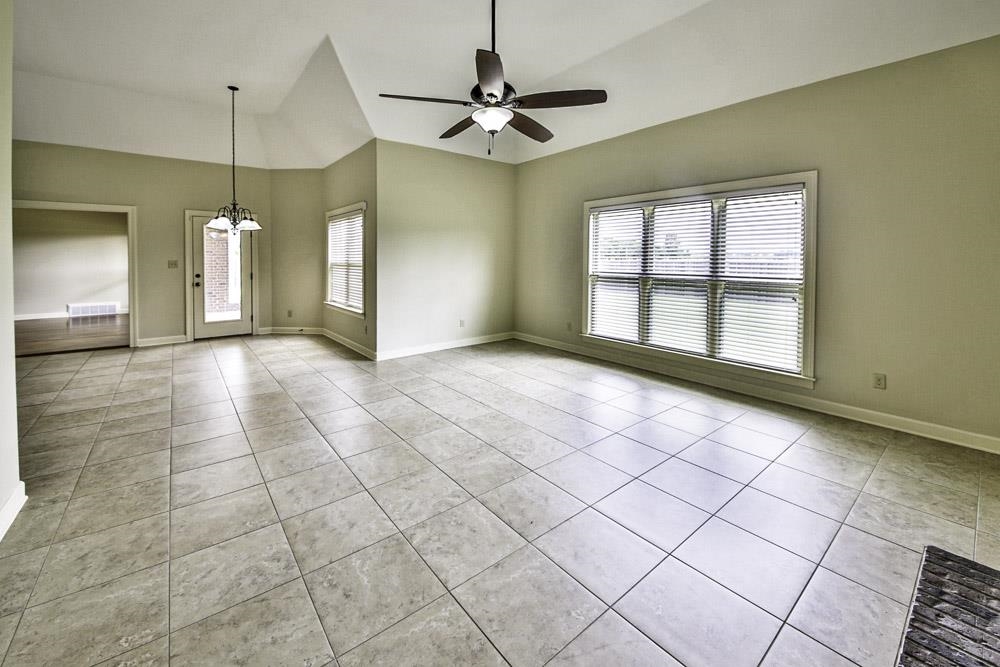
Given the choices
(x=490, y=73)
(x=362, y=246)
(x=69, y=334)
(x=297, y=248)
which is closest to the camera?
(x=490, y=73)

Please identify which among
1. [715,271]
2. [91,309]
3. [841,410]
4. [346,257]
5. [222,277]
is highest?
[346,257]

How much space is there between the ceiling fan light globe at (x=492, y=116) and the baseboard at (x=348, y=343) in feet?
11.9

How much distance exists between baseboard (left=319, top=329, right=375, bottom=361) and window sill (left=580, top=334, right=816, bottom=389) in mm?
3115

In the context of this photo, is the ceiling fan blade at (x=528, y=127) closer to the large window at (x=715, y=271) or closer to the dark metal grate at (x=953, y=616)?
the large window at (x=715, y=271)

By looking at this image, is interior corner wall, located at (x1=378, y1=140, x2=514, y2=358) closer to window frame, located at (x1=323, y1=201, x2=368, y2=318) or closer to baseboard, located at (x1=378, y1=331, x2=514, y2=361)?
baseboard, located at (x1=378, y1=331, x2=514, y2=361)

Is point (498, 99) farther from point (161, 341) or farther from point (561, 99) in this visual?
point (161, 341)

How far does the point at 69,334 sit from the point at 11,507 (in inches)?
282

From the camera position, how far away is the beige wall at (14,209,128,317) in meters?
9.24

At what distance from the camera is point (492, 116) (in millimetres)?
3174

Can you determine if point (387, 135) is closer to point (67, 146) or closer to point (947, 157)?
point (67, 146)

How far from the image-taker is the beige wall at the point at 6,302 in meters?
2.17

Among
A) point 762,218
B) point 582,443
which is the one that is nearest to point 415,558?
point 582,443

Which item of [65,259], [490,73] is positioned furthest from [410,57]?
[65,259]

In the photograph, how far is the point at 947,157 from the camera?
3.19 m
